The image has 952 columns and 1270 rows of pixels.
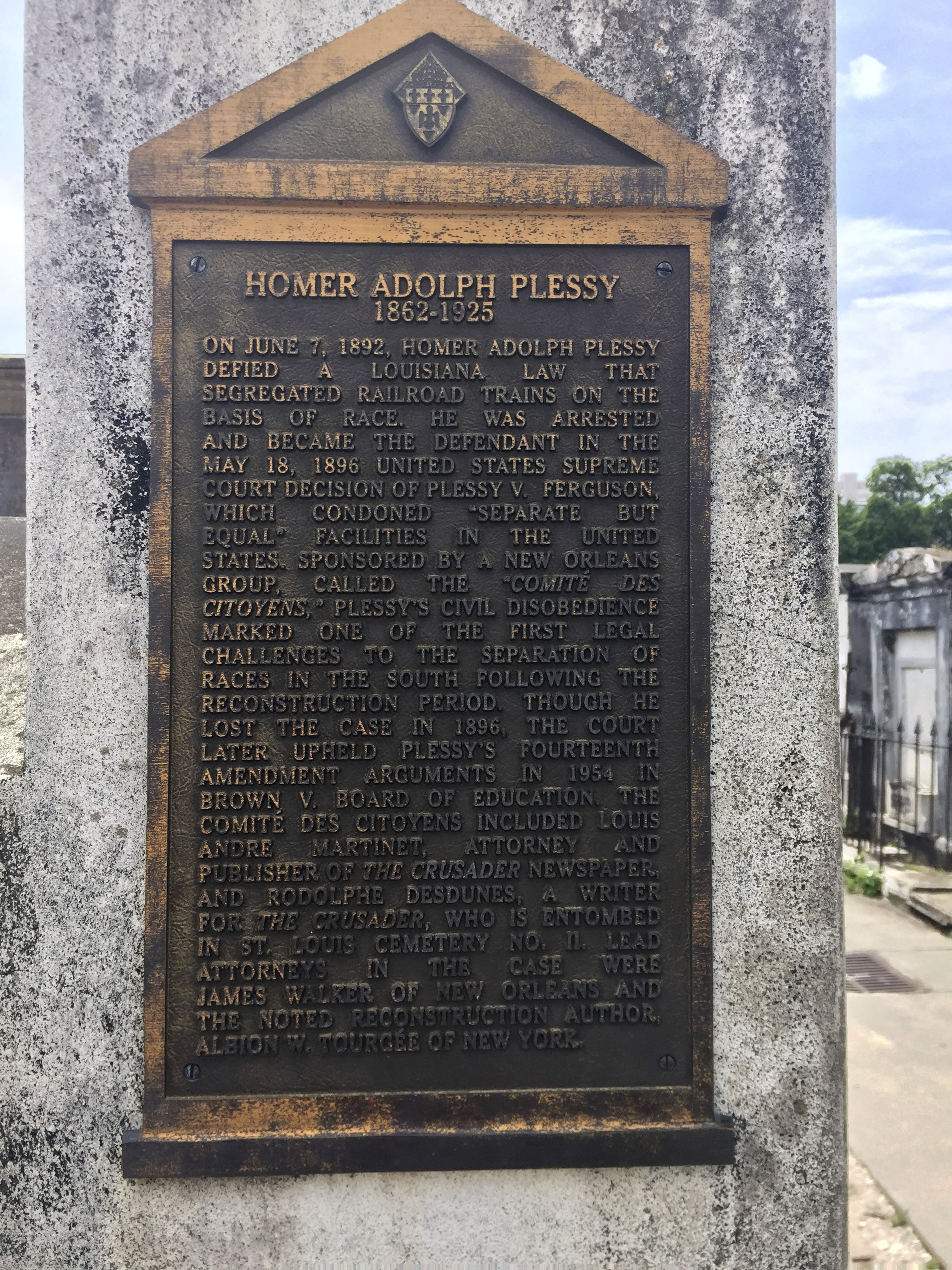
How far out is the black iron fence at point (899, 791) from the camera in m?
9.02

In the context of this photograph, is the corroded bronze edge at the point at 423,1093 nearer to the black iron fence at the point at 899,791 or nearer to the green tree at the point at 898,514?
the black iron fence at the point at 899,791

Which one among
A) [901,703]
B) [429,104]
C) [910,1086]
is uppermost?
[429,104]

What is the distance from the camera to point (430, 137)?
2.59 m

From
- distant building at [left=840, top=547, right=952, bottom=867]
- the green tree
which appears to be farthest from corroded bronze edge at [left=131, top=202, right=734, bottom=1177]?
the green tree

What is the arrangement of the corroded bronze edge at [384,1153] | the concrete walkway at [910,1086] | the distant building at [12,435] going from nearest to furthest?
the corroded bronze edge at [384,1153] → the concrete walkway at [910,1086] → the distant building at [12,435]

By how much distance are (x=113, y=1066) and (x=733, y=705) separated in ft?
7.52

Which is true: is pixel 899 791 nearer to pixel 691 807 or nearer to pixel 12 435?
pixel 691 807

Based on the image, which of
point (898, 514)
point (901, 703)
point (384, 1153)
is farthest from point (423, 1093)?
point (898, 514)

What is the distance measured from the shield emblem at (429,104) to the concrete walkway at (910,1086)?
14.9ft

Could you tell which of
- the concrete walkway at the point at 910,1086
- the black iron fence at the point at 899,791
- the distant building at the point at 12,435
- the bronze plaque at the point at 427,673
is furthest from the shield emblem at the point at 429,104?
the black iron fence at the point at 899,791

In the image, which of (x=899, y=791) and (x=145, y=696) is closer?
(x=145, y=696)

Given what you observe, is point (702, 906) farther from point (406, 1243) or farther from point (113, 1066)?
point (113, 1066)

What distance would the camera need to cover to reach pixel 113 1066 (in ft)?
8.46

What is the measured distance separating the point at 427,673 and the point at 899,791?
29.8ft
